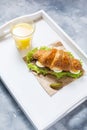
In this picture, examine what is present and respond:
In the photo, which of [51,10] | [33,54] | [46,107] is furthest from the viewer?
[51,10]

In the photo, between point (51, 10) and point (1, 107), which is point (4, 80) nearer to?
point (1, 107)

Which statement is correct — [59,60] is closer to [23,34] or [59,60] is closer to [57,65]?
[57,65]

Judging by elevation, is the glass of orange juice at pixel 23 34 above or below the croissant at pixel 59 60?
above

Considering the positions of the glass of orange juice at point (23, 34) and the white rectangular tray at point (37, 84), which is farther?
the glass of orange juice at point (23, 34)

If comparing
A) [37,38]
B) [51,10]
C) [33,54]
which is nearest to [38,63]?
[33,54]

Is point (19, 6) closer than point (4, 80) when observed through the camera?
No

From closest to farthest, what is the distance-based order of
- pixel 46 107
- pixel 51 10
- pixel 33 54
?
pixel 46 107, pixel 33 54, pixel 51 10
